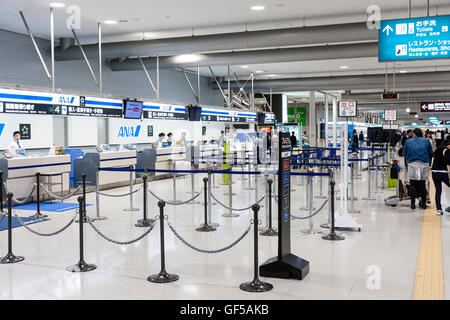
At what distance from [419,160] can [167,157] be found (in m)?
9.21

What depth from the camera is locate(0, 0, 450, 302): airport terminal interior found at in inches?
208

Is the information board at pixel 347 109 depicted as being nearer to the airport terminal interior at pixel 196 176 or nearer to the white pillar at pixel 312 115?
the airport terminal interior at pixel 196 176

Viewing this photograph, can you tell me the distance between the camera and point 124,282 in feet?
16.9

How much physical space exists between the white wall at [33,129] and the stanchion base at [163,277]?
875 centimetres

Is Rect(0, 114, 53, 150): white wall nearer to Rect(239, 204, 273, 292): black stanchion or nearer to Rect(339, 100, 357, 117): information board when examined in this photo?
Rect(339, 100, 357, 117): information board

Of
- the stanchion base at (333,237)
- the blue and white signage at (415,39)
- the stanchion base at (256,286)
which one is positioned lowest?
the stanchion base at (256,286)

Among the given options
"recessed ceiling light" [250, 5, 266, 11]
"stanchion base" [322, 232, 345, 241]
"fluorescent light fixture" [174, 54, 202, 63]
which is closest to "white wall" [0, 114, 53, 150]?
"fluorescent light fixture" [174, 54, 202, 63]

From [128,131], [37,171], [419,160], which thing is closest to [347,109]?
[419,160]

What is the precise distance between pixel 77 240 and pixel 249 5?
18.5ft

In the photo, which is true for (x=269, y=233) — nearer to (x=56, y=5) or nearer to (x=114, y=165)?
(x=56, y=5)

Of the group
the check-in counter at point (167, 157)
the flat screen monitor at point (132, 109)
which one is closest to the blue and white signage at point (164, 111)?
the flat screen monitor at point (132, 109)

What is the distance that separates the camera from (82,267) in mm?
5660

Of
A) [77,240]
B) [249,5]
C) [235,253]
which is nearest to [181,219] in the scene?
[77,240]

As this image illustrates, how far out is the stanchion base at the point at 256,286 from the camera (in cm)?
485
